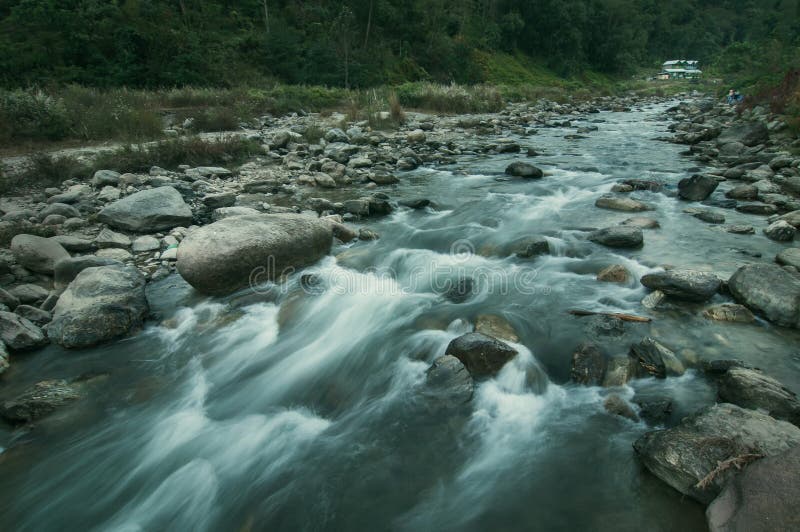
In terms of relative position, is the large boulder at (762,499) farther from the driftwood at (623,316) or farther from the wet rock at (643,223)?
the wet rock at (643,223)

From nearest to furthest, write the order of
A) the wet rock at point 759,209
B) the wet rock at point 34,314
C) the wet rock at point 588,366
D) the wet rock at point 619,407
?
the wet rock at point 619,407 → the wet rock at point 588,366 → the wet rock at point 34,314 → the wet rock at point 759,209

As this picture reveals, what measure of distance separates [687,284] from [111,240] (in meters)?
7.60

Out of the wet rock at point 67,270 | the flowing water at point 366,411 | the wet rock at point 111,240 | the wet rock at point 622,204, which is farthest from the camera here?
the wet rock at point 622,204

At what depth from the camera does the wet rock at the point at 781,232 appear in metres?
6.52

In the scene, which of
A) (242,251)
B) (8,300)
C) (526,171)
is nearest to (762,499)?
(242,251)

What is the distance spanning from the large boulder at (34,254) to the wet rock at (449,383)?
16.5 feet

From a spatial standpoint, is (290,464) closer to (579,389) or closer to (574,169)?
(579,389)

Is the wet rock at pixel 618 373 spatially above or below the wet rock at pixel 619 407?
above

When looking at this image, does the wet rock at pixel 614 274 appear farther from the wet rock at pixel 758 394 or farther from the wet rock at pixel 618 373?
the wet rock at pixel 758 394

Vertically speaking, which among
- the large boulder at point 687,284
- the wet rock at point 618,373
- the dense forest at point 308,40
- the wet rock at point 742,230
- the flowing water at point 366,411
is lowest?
the flowing water at point 366,411

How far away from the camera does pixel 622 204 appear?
8.51m

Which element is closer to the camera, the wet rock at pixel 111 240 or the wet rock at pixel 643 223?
the wet rock at pixel 111 240

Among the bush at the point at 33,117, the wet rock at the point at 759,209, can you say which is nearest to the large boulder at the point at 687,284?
the wet rock at the point at 759,209

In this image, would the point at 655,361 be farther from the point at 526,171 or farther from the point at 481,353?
→ the point at 526,171
